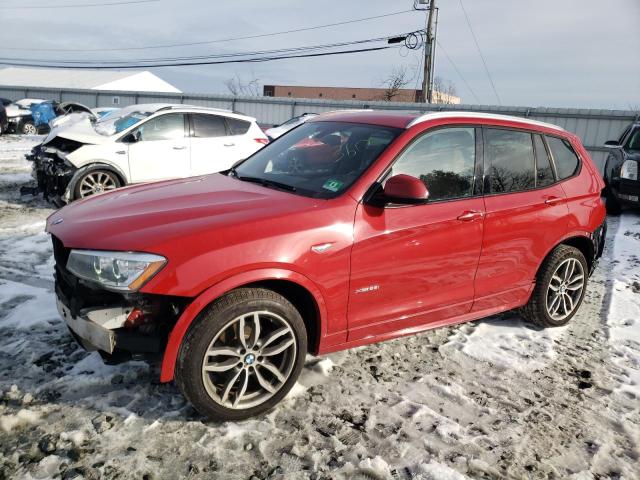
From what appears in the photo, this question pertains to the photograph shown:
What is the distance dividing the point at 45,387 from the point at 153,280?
128 cm

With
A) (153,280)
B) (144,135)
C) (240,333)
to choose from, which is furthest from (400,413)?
(144,135)

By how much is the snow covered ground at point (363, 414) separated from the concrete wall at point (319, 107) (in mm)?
3041

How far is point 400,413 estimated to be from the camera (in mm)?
3041

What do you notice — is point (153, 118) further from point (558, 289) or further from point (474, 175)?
point (558, 289)

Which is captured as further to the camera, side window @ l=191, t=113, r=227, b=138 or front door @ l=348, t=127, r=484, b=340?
side window @ l=191, t=113, r=227, b=138

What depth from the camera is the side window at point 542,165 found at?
161 inches

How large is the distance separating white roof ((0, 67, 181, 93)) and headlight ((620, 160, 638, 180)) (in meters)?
50.0

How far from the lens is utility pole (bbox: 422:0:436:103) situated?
88.9 feet

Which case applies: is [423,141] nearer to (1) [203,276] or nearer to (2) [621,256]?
(1) [203,276]

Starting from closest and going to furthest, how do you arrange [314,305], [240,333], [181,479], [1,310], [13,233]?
[181,479], [240,333], [314,305], [1,310], [13,233]

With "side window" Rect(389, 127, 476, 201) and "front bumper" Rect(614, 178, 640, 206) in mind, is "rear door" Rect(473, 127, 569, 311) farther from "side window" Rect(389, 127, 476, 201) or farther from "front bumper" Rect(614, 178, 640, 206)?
"front bumper" Rect(614, 178, 640, 206)

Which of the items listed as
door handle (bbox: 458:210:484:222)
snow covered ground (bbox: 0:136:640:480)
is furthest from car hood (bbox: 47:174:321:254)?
door handle (bbox: 458:210:484:222)

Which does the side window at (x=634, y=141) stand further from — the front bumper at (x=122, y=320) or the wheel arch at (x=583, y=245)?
the front bumper at (x=122, y=320)

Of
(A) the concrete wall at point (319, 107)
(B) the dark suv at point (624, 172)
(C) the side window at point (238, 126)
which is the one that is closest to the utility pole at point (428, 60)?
(A) the concrete wall at point (319, 107)
